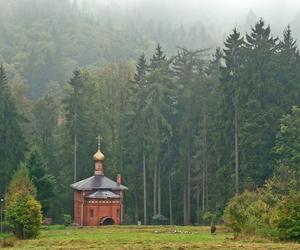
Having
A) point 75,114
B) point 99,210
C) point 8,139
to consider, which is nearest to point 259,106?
point 99,210

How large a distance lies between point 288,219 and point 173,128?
1347 inches

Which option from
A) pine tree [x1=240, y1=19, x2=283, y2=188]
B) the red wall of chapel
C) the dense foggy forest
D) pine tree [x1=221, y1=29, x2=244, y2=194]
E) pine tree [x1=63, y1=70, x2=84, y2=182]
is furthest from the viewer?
pine tree [x1=63, y1=70, x2=84, y2=182]

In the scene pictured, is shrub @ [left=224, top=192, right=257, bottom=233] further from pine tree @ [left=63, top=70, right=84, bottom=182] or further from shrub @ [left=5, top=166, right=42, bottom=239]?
pine tree @ [left=63, top=70, right=84, bottom=182]

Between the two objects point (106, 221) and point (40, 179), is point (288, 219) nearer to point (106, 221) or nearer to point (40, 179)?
point (106, 221)

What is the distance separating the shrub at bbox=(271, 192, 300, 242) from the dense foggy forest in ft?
47.5

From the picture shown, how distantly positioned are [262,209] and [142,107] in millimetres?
29384

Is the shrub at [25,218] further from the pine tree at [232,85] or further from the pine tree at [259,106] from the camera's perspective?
the pine tree at [232,85]

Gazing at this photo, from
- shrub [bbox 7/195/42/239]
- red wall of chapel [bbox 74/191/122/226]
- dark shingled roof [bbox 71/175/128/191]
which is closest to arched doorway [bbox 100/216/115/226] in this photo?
red wall of chapel [bbox 74/191/122/226]

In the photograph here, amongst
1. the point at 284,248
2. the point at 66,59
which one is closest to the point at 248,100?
the point at 284,248

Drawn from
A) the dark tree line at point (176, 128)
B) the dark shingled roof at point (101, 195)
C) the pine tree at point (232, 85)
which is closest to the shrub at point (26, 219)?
the dark tree line at point (176, 128)

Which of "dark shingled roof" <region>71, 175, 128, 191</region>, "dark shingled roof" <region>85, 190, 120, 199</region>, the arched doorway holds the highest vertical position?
"dark shingled roof" <region>71, 175, 128, 191</region>

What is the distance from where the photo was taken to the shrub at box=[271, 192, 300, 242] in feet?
101

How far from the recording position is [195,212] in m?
61.9

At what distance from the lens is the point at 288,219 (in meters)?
30.9
